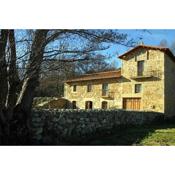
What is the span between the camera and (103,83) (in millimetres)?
23078

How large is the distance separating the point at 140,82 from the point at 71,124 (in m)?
10.5

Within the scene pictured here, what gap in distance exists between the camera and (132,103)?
21812 millimetres

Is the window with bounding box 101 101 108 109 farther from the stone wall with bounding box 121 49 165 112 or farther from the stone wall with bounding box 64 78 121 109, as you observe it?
the stone wall with bounding box 121 49 165 112

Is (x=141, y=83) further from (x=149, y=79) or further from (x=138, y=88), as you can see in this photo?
(x=149, y=79)

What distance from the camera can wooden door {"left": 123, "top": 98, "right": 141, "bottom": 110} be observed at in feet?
70.7

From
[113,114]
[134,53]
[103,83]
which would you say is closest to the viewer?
[113,114]

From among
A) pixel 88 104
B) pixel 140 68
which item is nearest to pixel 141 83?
pixel 140 68

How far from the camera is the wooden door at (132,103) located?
2154cm

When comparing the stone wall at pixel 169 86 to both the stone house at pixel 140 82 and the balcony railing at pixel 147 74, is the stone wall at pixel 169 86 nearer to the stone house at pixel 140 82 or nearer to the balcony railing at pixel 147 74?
the stone house at pixel 140 82

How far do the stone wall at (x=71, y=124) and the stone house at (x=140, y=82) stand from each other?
18.8 feet
